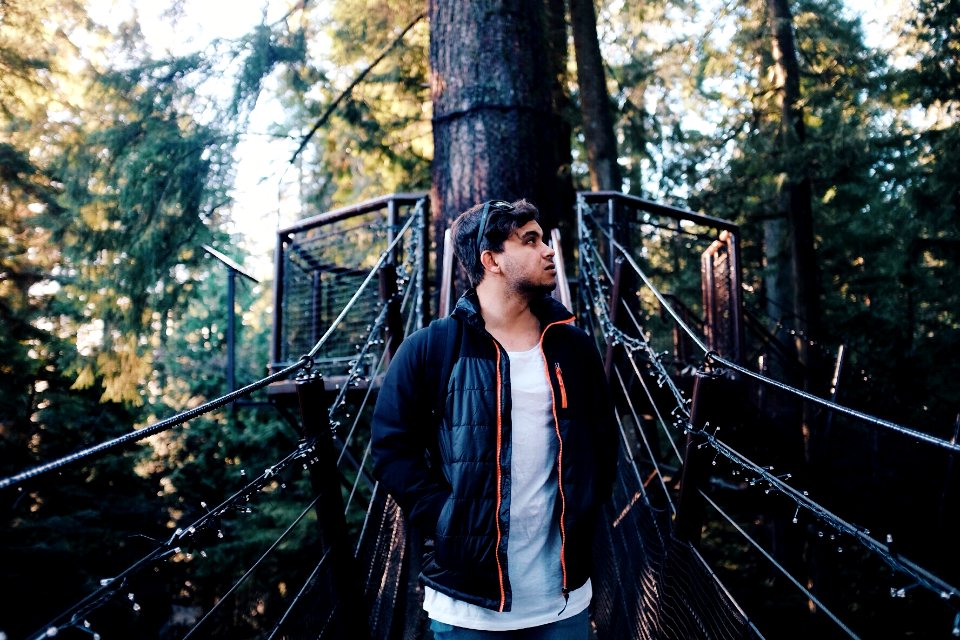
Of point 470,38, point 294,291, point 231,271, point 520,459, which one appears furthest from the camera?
point 294,291

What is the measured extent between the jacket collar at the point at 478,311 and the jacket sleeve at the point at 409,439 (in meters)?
0.14

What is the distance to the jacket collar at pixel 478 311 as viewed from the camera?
6.39 ft

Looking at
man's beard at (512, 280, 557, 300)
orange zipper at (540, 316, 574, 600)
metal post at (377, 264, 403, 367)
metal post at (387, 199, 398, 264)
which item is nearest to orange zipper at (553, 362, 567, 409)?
orange zipper at (540, 316, 574, 600)

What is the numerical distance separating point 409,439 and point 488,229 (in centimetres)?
70

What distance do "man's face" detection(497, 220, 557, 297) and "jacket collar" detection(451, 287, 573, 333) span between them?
0.04 metres

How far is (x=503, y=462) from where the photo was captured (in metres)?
1.75

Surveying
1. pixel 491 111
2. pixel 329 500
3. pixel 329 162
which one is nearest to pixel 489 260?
pixel 329 500

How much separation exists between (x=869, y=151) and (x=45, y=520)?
→ 12.7 meters

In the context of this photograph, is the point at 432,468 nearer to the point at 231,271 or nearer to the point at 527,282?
the point at 527,282

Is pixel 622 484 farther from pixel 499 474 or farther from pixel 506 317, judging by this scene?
pixel 499 474

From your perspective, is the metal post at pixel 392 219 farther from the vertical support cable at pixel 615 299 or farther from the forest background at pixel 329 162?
the forest background at pixel 329 162

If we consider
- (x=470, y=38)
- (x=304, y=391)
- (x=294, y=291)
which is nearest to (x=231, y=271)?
(x=294, y=291)

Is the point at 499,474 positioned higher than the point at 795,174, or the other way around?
the point at 795,174

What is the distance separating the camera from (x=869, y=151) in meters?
9.25
